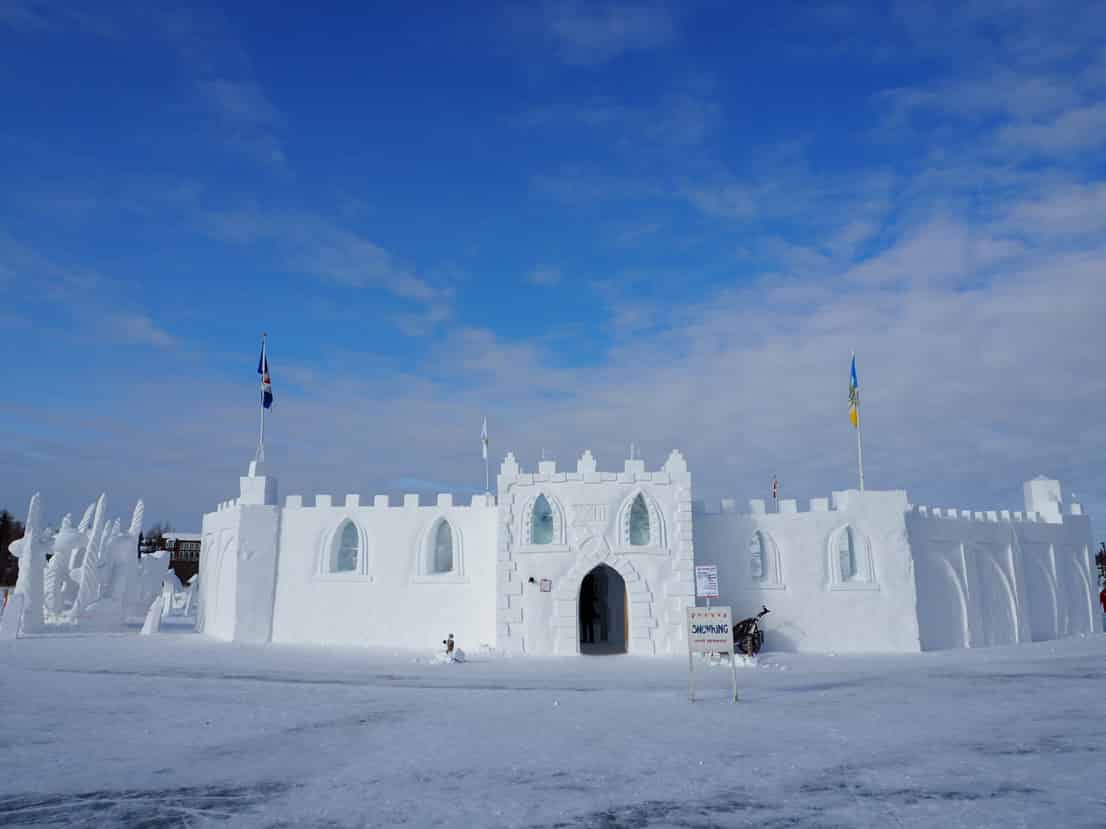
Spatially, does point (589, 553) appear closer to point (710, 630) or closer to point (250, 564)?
point (710, 630)

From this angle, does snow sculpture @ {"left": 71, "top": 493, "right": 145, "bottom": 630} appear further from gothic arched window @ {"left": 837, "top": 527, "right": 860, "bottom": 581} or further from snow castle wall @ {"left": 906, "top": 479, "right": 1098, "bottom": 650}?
snow castle wall @ {"left": 906, "top": 479, "right": 1098, "bottom": 650}

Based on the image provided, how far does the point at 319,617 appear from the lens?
2783 centimetres

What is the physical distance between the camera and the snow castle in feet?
84.7

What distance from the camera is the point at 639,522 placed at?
26.8 meters

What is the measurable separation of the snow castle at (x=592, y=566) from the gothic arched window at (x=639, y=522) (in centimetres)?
7

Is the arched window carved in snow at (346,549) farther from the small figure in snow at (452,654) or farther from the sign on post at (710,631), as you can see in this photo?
the sign on post at (710,631)

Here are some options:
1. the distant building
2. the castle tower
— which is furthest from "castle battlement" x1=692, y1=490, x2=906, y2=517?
the distant building

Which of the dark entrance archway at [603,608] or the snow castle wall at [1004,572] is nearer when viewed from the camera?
the snow castle wall at [1004,572]

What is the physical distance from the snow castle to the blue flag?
297cm

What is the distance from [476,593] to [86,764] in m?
18.1

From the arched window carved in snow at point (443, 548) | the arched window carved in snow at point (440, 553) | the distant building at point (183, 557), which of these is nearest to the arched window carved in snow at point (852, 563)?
the arched window carved in snow at point (440, 553)

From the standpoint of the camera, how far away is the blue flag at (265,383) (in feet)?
102

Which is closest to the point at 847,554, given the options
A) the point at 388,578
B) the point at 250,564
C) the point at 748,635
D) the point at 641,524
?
the point at 748,635

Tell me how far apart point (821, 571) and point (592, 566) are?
8192 millimetres
